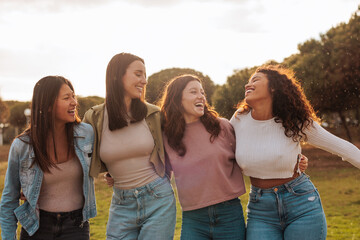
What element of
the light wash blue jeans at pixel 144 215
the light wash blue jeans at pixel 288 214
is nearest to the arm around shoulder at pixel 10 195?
the light wash blue jeans at pixel 144 215

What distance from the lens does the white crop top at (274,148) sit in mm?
A: 3553

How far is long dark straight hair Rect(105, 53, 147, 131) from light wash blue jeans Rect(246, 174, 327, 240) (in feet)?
4.61

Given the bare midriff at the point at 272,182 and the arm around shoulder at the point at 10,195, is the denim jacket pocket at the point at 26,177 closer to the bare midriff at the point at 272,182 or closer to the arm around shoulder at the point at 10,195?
the arm around shoulder at the point at 10,195

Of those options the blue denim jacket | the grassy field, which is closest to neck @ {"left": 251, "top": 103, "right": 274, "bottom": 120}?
the blue denim jacket

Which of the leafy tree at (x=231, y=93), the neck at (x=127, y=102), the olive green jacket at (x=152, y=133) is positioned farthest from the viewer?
the leafy tree at (x=231, y=93)

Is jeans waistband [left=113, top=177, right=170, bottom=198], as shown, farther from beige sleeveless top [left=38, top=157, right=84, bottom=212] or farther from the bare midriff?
the bare midriff

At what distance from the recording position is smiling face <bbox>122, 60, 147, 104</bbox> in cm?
385

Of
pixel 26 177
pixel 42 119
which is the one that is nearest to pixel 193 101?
pixel 42 119

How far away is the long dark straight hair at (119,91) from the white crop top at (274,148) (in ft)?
3.45

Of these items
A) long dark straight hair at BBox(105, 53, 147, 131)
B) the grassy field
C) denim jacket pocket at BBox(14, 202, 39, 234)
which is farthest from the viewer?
the grassy field

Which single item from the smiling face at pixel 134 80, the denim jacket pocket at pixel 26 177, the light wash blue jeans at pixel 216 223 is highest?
the smiling face at pixel 134 80

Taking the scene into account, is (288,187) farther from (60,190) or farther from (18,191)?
(18,191)

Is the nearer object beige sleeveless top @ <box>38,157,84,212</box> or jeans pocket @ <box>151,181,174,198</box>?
beige sleeveless top @ <box>38,157,84,212</box>

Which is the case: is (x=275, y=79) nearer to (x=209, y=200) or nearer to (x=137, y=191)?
(x=209, y=200)
